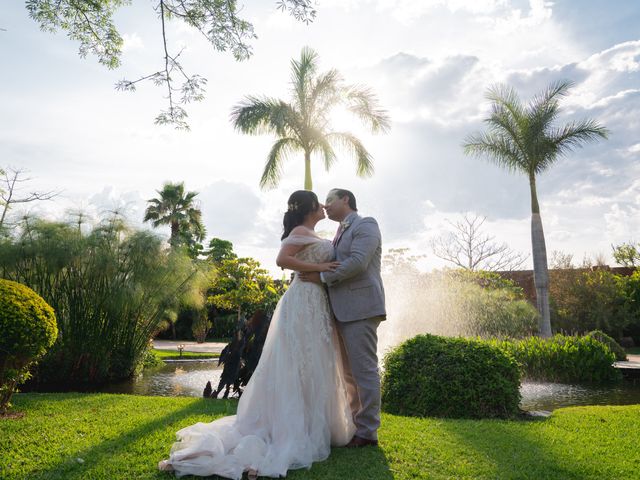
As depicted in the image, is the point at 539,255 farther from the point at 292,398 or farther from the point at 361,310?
the point at 292,398

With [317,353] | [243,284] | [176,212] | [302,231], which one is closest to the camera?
[317,353]

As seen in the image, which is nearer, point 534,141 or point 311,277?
point 311,277

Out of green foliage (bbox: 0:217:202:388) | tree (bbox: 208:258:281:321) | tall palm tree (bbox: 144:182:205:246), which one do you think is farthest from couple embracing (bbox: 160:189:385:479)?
tall palm tree (bbox: 144:182:205:246)

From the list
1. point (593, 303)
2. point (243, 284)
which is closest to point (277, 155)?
point (243, 284)

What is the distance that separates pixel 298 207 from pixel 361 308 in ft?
3.36

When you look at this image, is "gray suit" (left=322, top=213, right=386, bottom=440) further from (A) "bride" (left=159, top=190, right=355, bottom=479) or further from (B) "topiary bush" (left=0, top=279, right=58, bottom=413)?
(B) "topiary bush" (left=0, top=279, right=58, bottom=413)

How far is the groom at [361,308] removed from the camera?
403 cm

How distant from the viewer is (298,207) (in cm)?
432

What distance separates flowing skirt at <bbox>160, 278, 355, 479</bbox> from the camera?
133 inches

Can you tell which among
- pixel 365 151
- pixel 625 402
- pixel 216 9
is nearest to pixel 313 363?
pixel 216 9

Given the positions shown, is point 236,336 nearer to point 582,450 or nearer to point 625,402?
point 582,450

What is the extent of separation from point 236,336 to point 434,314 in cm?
817

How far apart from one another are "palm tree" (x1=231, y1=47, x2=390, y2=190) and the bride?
516 inches

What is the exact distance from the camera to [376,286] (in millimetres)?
4137
